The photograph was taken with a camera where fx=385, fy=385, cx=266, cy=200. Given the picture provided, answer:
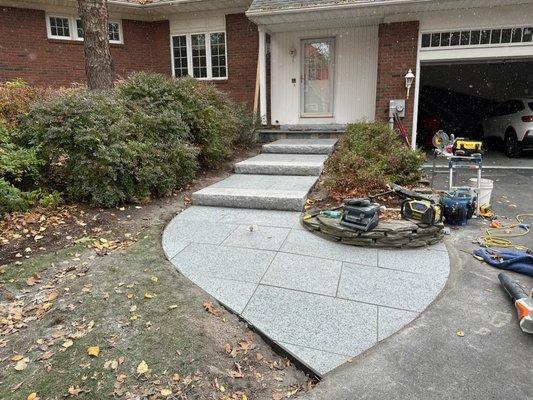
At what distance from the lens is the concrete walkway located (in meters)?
2.85

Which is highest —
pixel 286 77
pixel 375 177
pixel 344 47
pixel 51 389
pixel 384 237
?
pixel 344 47

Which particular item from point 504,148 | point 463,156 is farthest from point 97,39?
point 504,148

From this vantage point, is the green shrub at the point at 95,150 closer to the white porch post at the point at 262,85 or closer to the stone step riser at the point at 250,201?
the stone step riser at the point at 250,201

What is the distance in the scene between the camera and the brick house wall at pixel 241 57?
11.9 m

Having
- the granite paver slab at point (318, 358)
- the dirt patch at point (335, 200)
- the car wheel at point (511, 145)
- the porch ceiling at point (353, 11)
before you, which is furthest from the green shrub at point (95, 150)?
the car wheel at point (511, 145)

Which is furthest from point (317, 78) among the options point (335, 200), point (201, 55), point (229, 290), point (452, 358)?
point (452, 358)

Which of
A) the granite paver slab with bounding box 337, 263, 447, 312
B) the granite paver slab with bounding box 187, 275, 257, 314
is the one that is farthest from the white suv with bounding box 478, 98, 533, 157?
the granite paver slab with bounding box 187, 275, 257, 314

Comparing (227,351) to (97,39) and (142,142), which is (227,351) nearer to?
(142,142)

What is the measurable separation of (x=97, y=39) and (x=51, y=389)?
6756 millimetres

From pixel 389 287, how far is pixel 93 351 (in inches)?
96.4

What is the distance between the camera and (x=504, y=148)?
41.0 feet

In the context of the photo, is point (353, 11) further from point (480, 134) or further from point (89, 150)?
point (480, 134)

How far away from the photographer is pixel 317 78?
1115 cm

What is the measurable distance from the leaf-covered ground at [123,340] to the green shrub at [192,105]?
371 cm
